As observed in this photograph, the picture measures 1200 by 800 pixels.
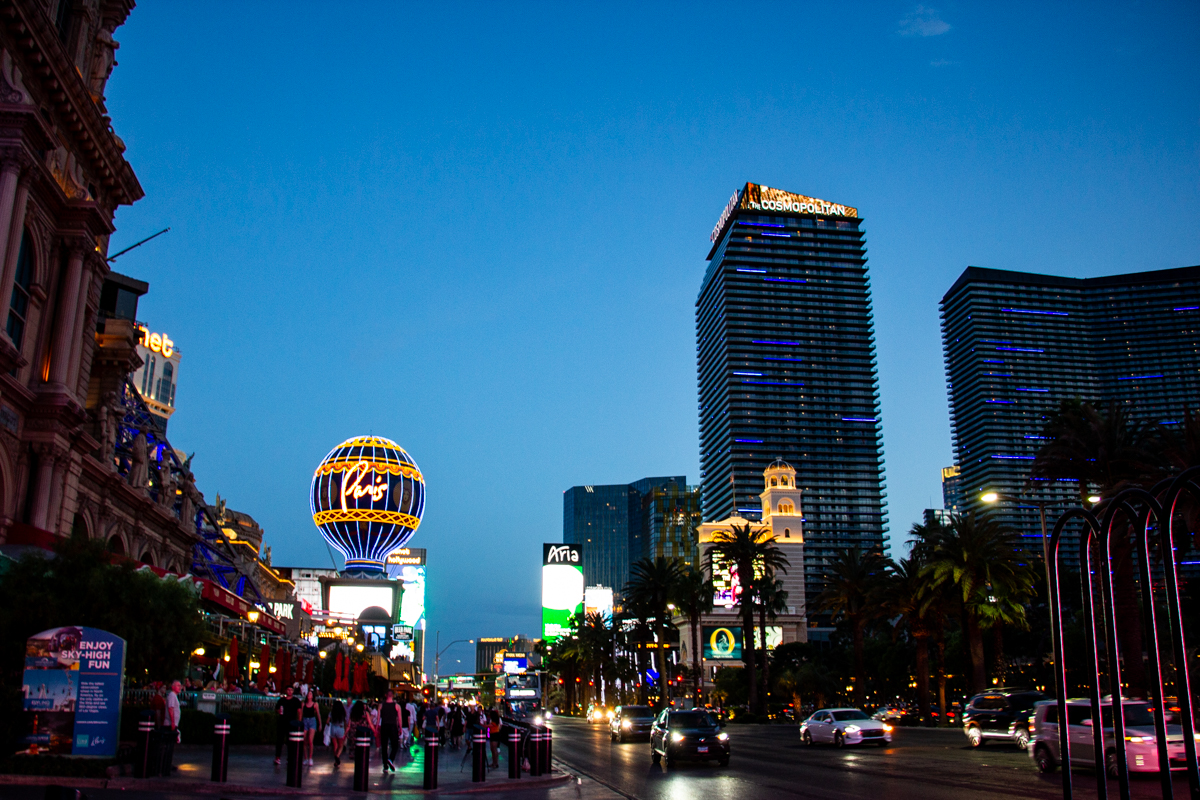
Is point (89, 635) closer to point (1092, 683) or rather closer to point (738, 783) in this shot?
point (738, 783)

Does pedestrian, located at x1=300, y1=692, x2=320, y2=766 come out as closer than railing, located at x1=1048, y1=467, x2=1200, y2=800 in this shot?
No

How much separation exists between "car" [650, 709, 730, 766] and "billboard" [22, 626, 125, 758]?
47.6 feet

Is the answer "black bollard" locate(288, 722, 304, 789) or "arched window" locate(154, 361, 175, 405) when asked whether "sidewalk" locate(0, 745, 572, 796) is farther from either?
"arched window" locate(154, 361, 175, 405)

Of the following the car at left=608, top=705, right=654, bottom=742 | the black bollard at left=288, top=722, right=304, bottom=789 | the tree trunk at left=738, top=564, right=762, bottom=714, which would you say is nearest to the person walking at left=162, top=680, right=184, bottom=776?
the black bollard at left=288, top=722, right=304, bottom=789

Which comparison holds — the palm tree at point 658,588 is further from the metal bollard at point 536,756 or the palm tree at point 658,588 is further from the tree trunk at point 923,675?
the metal bollard at point 536,756

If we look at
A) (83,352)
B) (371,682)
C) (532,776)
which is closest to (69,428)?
(83,352)

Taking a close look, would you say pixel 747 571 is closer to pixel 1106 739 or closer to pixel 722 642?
pixel 1106 739

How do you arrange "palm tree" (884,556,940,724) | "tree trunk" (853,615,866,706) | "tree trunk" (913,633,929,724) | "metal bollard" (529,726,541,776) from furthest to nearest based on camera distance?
"tree trunk" (853,615,866,706) < "tree trunk" (913,633,929,724) < "palm tree" (884,556,940,724) < "metal bollard" (529,726,541,776)

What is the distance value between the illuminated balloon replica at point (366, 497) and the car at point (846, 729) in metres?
69.5

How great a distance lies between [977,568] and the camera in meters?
49.4

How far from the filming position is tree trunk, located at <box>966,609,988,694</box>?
48803 mm

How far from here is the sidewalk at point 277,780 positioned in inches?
664

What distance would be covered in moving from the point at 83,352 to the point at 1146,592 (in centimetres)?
3591

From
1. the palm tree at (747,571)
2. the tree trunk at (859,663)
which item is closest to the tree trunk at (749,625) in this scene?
the palm tree at (747,571)
